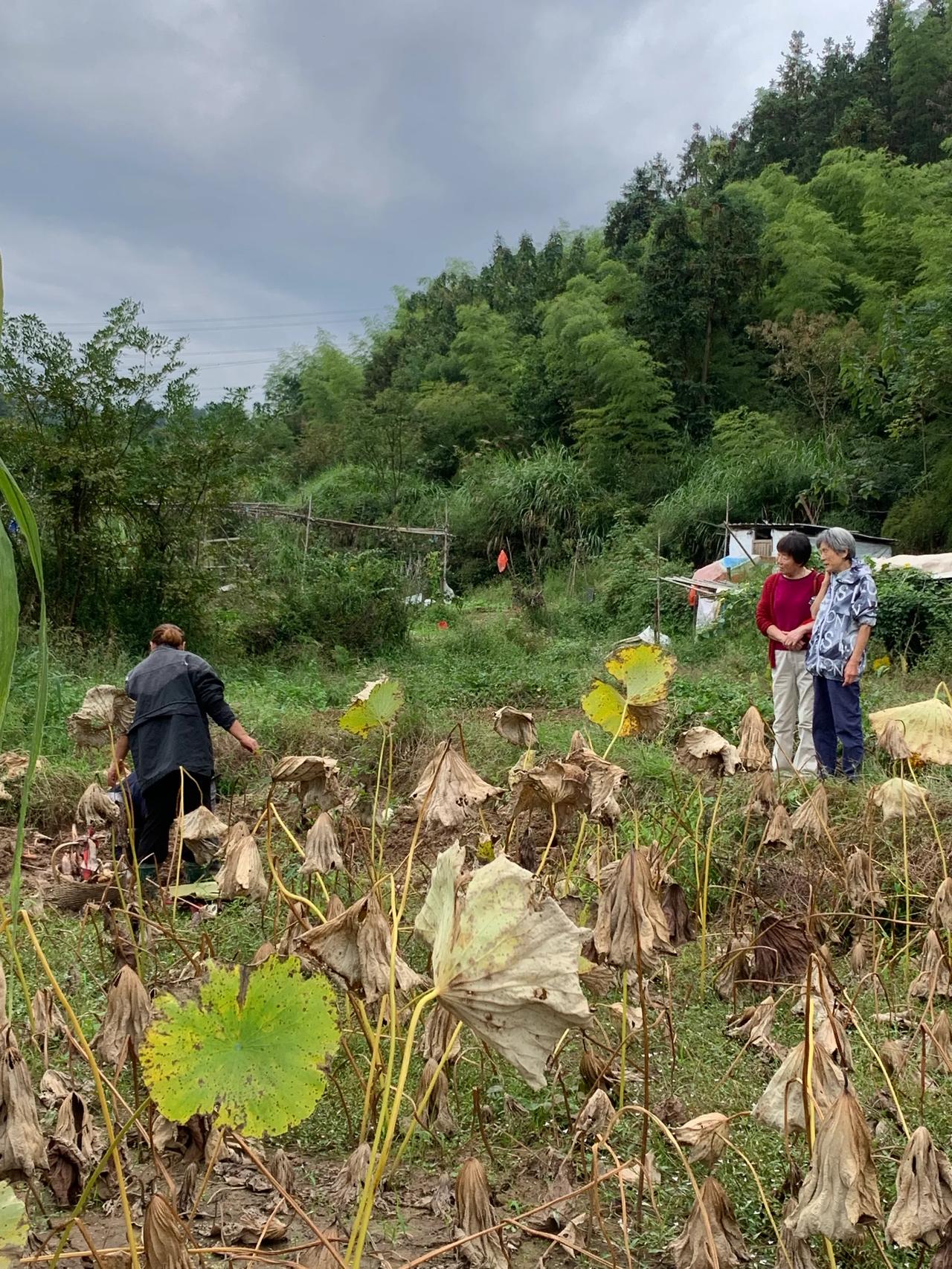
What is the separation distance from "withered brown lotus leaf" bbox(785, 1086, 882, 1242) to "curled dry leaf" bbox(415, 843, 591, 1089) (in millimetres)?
337

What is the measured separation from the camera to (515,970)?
2.51 ft

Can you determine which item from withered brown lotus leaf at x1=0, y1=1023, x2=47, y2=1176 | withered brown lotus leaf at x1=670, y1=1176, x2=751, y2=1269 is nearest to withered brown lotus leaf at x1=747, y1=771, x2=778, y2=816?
withered brown lotus leaf at x1=670, y1=1176, x2=751, y2=1269

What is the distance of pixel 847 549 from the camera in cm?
349

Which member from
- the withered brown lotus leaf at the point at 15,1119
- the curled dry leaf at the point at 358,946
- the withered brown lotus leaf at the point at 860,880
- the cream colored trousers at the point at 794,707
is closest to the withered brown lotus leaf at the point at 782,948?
the withered brown lotus leaf at the point at 860,880

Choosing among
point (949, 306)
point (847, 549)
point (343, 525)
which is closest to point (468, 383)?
point (343, 525)

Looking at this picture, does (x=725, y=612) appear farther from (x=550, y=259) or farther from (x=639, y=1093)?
(x=550, y=259)

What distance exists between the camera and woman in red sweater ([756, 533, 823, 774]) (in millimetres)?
3867

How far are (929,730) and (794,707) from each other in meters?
2.06

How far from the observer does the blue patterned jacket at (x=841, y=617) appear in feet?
11.5

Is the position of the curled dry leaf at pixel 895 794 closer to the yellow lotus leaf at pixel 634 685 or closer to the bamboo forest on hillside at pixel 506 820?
the bamboo forest on hillside at pixel 506 820

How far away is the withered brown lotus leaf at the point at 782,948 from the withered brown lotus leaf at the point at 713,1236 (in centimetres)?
80

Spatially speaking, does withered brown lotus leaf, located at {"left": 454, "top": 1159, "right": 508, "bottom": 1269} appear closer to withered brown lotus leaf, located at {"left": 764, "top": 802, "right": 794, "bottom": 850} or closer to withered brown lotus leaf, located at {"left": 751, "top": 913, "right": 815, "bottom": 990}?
withered brown lotus leaf, located at {"left": 751, "top": 913, "right": 815, "bottom": 990}

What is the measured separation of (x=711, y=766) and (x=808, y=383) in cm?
1467

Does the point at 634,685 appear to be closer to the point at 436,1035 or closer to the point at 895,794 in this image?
the point at 895,794
